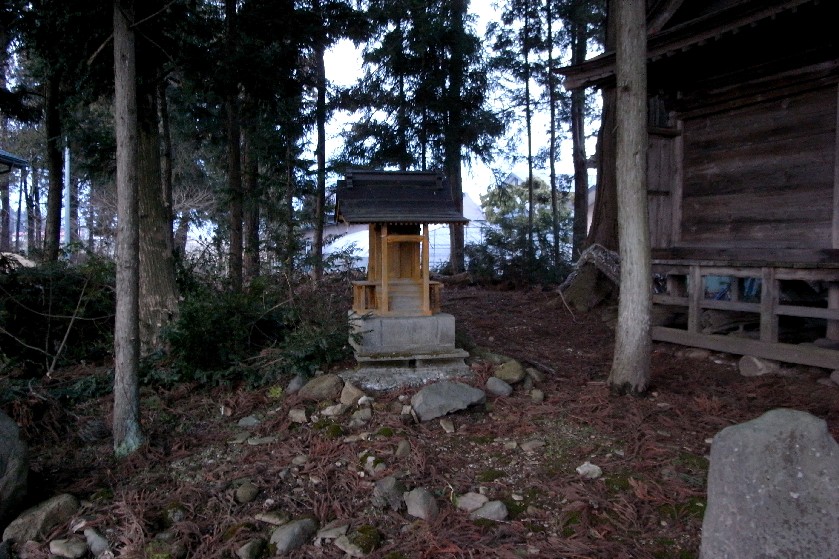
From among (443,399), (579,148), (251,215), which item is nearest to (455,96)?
(579,148)

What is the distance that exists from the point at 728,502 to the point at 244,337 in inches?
259


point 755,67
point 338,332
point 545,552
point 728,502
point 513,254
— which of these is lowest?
point 545,552

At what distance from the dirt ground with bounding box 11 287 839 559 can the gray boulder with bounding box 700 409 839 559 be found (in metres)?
0.82

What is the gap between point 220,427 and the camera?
6848 mm

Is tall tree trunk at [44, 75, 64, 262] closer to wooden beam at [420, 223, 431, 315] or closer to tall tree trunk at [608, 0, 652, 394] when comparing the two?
wooden beam at [420, 223, 431, 315]

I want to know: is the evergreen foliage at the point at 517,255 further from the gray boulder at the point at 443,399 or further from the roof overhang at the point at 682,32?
the gray boulder at the point at 443,399

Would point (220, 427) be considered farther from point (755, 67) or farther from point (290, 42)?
point (755, 67)

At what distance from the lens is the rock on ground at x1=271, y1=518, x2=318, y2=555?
456 centimetres

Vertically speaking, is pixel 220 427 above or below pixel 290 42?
below

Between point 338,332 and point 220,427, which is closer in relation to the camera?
point 220,427

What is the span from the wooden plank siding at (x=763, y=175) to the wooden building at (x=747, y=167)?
16 millimetres

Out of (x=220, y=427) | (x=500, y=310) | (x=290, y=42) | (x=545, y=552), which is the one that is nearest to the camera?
(x=545, y=552)

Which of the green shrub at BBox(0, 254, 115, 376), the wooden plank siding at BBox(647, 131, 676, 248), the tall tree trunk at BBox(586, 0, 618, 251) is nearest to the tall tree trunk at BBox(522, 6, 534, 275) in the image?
the tall tree trunk at BBox(586, 0, 618, 251)

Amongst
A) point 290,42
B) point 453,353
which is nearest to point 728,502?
point 453,353
